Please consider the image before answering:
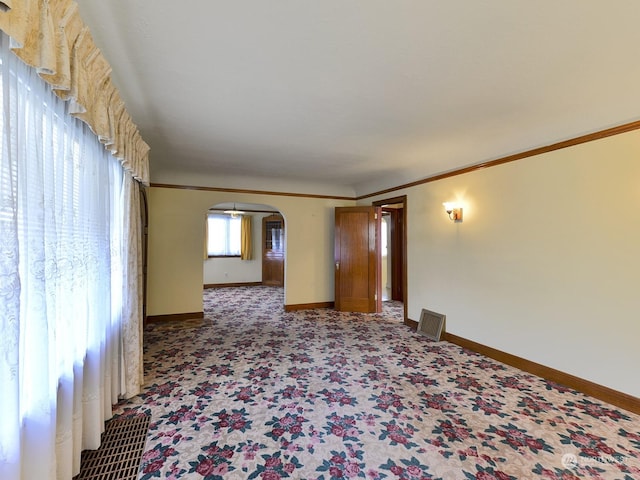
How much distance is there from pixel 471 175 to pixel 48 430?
445 centimetres

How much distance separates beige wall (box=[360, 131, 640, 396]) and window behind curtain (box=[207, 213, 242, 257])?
680 cm

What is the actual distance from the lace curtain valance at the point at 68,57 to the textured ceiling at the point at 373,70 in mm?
223

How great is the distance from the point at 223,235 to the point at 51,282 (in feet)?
25.8

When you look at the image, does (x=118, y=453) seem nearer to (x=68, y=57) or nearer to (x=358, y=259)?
(x=68, y=57)

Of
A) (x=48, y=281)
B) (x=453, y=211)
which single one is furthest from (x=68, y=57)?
(x=453, y=211)

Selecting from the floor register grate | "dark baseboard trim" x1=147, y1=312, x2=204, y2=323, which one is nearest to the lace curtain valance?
the floor register grate

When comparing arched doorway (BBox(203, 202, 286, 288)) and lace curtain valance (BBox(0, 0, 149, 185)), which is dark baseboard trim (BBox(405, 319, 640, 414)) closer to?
lace curtain valance (BBox(0, 0, 149, 185))

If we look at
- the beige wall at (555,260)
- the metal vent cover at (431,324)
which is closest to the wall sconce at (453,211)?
the beige wall at (555,260)

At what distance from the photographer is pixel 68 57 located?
1.26 metres

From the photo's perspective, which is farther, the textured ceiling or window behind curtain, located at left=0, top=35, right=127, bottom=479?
the textured ceiling

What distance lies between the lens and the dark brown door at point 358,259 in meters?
5.61

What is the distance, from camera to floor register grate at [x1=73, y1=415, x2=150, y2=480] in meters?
1.66

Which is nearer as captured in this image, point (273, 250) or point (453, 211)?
point (453, 211)

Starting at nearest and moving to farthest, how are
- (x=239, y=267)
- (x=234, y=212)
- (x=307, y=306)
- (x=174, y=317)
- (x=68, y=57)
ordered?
(x=68, y=57) < (x=174, y=317) < (x=307, y=306) < (x=234, y=212) < (x=239, y=267)
